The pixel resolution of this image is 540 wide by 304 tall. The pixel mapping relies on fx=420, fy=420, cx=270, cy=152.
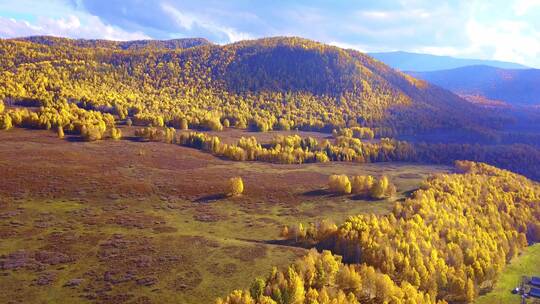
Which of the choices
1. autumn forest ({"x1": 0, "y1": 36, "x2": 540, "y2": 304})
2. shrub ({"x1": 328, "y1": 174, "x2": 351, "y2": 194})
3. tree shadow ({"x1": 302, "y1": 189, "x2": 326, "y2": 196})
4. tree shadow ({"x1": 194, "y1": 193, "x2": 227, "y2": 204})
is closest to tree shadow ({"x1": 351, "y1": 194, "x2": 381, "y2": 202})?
autumn forest ({"x1": 0, "y1": 36, "x2": 540, "y2": 304})

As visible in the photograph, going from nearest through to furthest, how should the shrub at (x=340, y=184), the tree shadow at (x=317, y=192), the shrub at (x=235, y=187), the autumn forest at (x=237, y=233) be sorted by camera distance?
the autumn forest at (x=237, y=233)
the shrub at (x=235, y=187)
the tree shadow at (x=317, y=192)
the shrub at (x=340, y=184)

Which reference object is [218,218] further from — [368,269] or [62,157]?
[62,157]

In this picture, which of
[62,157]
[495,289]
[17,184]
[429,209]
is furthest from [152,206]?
[495,289]

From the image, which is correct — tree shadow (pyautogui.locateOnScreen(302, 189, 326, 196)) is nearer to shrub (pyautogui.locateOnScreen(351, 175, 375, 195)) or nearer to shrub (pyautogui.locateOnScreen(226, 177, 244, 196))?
shrub (pyautogui.locateOnScreen(351, 175, 375, 195))

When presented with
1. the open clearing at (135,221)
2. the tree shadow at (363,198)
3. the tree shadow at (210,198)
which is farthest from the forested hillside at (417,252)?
the tree shadow at (210,198)

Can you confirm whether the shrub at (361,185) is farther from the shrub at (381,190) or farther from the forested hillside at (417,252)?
the forested hillside at (417,252)

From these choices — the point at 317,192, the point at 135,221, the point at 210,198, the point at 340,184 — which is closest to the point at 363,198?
the point at 340,184
